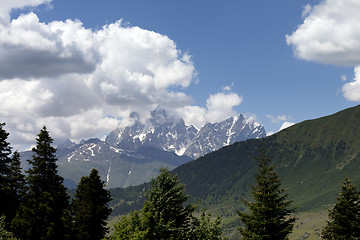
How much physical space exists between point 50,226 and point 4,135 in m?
15.8

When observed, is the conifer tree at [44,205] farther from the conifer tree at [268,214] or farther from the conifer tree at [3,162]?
the conifer tree at [268,214]

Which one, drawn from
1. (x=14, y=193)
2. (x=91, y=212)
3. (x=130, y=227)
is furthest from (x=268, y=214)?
(x=14, y=193)

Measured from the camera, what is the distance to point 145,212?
104 feet

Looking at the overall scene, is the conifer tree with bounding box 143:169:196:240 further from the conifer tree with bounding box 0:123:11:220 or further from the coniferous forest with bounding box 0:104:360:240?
the conifer tree with bounding box 0:123:11:220

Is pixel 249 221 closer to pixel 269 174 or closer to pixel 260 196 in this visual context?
pixel 260 196

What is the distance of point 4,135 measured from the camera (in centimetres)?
5106

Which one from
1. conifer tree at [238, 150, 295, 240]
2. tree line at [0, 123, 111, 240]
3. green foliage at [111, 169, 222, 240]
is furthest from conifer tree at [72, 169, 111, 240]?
conifer tree at [238, 150, 295, 240]

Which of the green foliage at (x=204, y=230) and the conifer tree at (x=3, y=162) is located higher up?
the conifer tree at (x=3, y=162)

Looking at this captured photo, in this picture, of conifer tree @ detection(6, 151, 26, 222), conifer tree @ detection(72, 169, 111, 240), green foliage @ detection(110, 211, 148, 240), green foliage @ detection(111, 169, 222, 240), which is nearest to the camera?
green foliage @ detection(111, 169, 222, 240)

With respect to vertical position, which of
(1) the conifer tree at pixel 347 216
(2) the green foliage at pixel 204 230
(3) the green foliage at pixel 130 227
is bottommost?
(1) the conifer tree at pixel 347 216

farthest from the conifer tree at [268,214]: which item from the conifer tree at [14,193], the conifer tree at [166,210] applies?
the conifer tree at [14,193]

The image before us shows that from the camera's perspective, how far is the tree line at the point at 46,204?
44.8 m

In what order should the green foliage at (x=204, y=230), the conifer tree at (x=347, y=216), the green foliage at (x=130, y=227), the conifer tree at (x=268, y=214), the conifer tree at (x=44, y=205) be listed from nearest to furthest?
the green foliage at (x=204, y=230)
the green foliage at (x=130, y=227)
the conifer tree at (x=268, y=214)
the conifer tree at (x=44, y=205)
the conifer tree at (x=347, y=216)

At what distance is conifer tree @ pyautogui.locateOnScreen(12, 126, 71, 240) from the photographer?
44625 mm
